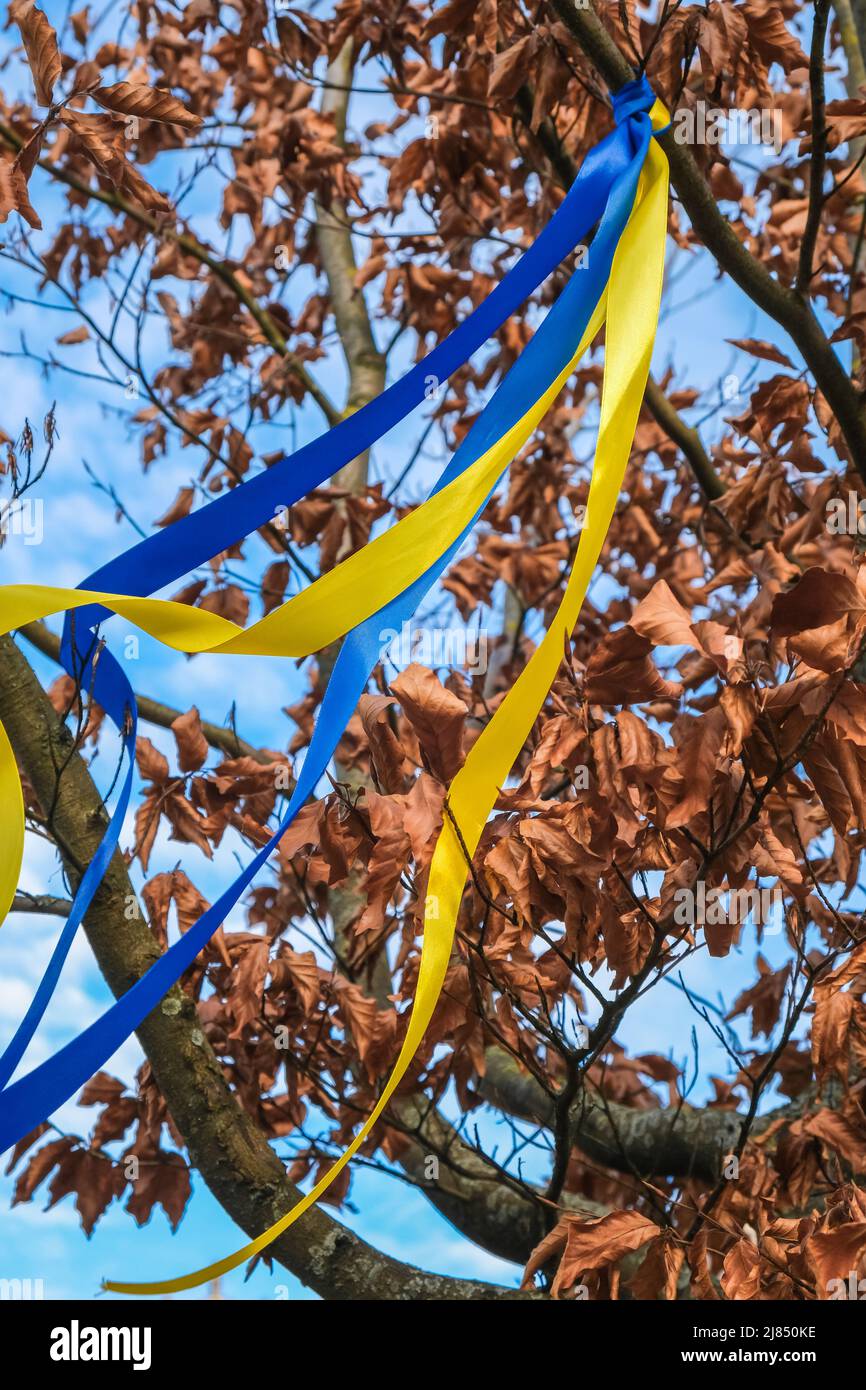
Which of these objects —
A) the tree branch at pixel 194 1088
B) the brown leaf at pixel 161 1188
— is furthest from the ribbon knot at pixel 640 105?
the brown leaf at pixel 161 1188

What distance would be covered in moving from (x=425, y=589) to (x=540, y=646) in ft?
0.57

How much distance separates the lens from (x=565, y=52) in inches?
88.2

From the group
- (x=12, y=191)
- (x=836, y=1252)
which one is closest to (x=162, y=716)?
(x=12, y=191)

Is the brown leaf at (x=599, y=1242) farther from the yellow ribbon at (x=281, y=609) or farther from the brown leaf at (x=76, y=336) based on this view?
the brown leaf at (x=76, y=336)

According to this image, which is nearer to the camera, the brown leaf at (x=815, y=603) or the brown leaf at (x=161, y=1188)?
the brown leaf at (x=815, y=603)

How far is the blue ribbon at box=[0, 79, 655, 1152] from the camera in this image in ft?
4.68

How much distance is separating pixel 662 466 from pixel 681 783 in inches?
99.3

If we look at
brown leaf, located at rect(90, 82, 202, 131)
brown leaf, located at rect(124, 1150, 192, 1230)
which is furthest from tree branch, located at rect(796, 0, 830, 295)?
brown leaf, located at rect(124, 1150, 192, 1230)

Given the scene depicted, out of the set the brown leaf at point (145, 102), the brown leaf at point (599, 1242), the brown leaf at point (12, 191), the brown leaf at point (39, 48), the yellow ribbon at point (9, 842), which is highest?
the brown leaf at point (39, 48)

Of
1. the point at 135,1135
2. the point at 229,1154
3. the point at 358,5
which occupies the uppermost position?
the point at 358,5

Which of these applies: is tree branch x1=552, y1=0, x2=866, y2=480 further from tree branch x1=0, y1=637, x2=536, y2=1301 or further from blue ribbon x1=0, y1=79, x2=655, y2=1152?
tree branch x1=0, y1=637, x2=536, y2=1301

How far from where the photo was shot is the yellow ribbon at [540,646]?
1.35m
